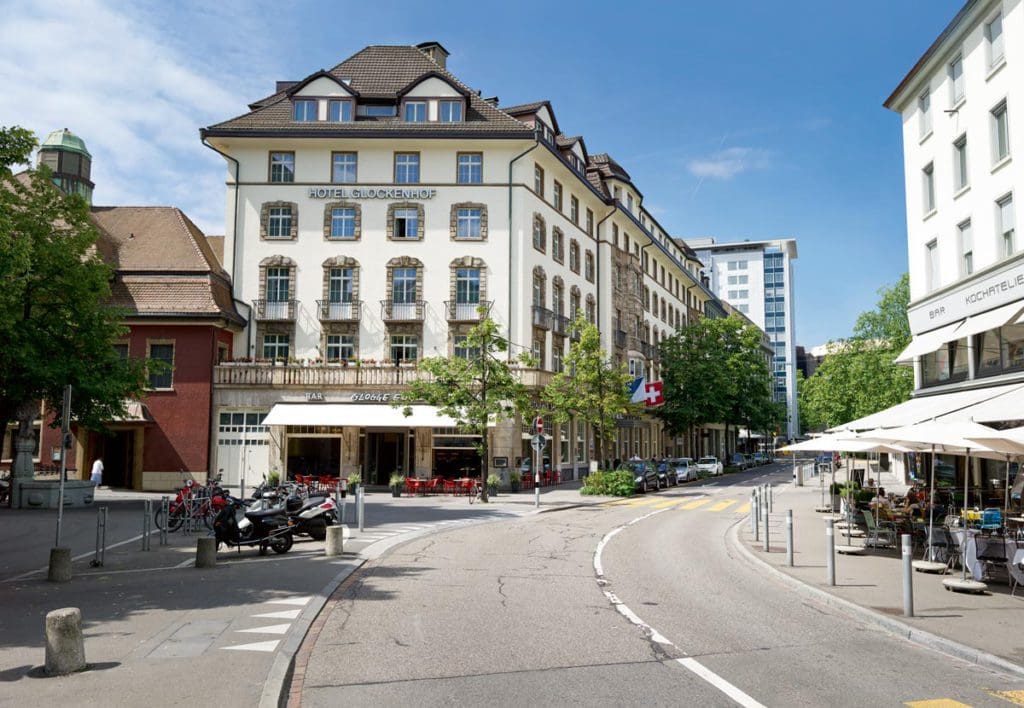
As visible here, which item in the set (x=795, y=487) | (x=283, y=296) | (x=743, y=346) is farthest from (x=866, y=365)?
(x=283, y=296)

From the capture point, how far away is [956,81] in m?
29.2

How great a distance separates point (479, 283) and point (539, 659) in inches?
1298

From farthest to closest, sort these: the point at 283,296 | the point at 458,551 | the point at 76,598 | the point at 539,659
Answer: the point at 283,296 < the point at 458,551 < the point at 76,598 < the point at 539,659

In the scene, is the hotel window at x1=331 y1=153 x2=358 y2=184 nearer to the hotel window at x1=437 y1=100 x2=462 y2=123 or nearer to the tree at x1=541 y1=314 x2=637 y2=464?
the hotel window at x1=437 y1=100 x2=462 y2=123

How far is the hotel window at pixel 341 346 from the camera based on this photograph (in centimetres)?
3969

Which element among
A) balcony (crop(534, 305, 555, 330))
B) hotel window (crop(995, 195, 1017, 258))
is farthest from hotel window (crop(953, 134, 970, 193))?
balcony (crop(534, 305, 555, 330))

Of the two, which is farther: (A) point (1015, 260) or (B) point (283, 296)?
(B) point (283, 296)

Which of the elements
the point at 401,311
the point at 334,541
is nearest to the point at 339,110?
the point at 401,311

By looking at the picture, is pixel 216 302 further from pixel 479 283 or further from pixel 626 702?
pixel 626 702

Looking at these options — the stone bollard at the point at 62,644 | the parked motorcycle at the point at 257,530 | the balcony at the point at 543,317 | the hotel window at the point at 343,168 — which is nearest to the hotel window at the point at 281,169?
the hotel window at the point at 343,168

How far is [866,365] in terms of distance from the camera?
63.0 meters

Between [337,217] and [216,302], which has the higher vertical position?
[337,217]

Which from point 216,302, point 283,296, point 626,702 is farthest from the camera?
point 283,296

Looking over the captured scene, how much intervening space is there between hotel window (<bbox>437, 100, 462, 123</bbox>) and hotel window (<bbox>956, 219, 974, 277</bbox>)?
2311 cm
